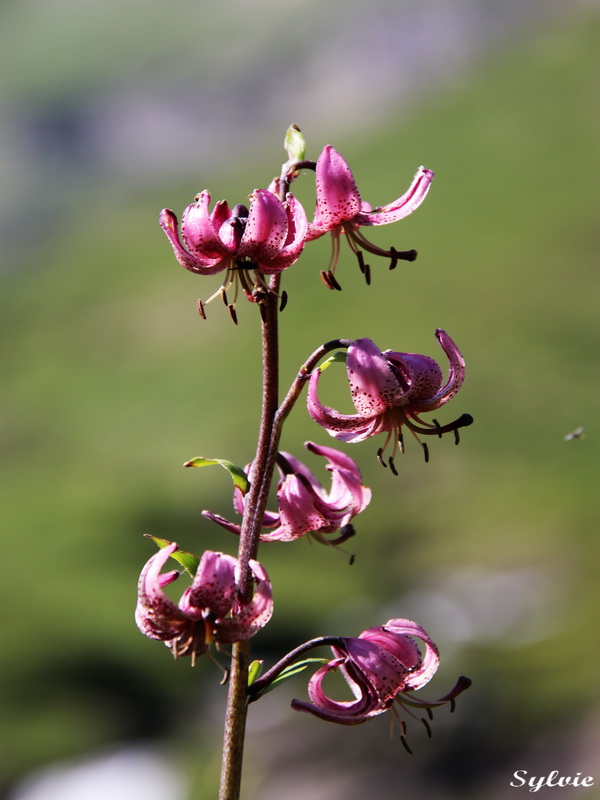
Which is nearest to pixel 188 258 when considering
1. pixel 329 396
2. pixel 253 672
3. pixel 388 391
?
pixel 388 391

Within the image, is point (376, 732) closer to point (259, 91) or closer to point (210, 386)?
point (210, 386)

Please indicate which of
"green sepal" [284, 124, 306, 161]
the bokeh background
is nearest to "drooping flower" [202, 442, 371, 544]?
"green sepal" [284, 124, 306, 161]

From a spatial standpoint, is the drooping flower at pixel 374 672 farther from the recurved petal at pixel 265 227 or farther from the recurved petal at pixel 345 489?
the recurved petal at pixel 265 227

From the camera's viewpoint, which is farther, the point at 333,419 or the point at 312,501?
the point at 312,501

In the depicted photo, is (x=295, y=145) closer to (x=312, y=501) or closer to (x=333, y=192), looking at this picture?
(x=333, y=192)

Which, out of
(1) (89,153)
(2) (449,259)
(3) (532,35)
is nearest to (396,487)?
(2) (449,259)
